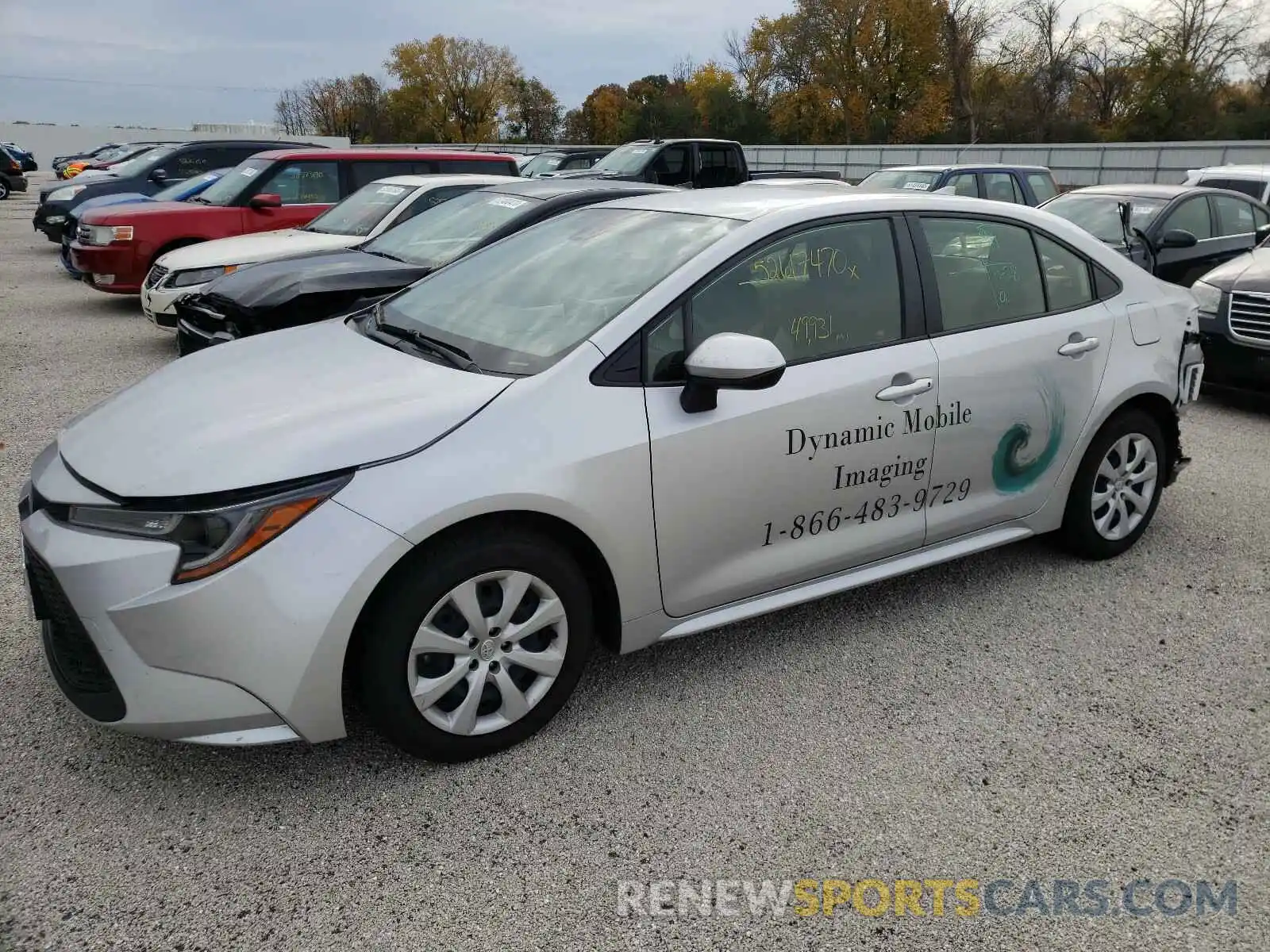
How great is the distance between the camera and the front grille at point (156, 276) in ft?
26.9

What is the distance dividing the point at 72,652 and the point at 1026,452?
11.0 ft

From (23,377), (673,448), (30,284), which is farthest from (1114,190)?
(30,284)

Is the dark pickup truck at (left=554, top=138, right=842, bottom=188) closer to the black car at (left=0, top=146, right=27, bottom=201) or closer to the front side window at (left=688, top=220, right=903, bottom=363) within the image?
the front side window at (left=688, top=220, right=903, bottom=363)

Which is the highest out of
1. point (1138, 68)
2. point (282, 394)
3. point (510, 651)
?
point (1138, 68)

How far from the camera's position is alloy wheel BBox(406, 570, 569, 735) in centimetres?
271

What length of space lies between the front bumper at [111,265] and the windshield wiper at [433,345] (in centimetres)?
745

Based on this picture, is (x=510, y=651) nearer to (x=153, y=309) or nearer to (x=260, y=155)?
(x=153, y=309)

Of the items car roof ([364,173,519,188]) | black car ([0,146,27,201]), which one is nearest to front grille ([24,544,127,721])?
car roof ([364,173,519,188])

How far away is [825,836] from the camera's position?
2.62 meters

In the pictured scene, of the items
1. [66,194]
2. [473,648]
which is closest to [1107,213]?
[473,648]

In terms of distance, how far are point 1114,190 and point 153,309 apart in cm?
911

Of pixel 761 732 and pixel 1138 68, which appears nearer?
pixel 761 732

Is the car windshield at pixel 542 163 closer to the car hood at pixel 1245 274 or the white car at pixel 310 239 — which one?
the white car at pixel 310 239

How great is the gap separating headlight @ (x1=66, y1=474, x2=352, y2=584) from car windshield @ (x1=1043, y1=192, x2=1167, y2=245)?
27.5 ft
